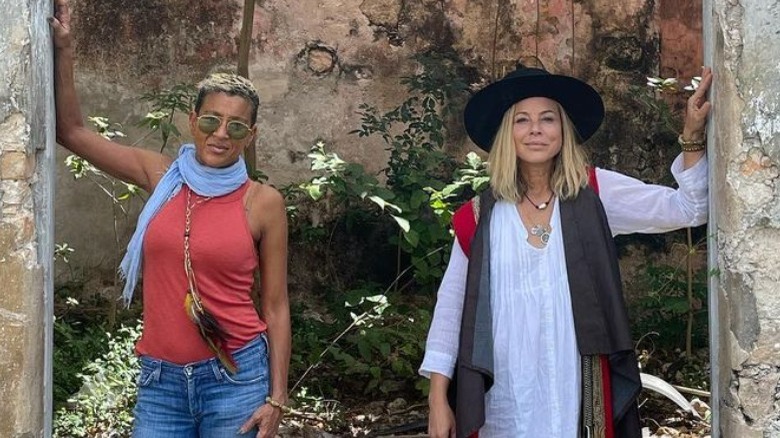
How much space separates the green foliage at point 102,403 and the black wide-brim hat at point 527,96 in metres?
2.76

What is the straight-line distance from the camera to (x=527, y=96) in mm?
3322

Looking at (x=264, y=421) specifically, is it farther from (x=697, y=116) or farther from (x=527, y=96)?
(x=697, y=116)

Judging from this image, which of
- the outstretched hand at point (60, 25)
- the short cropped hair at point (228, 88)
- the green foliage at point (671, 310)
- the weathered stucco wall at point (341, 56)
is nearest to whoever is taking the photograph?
the outstretched hand at point (60, 25)

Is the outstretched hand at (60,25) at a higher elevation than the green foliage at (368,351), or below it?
higher

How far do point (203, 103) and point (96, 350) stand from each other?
10.5 feet

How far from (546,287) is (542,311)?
0.22 feet

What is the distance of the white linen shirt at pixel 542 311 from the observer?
3145 millimetres

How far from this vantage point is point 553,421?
315cm

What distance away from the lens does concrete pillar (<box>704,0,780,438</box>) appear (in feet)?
9.36

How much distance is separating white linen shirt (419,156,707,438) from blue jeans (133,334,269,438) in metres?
0.70

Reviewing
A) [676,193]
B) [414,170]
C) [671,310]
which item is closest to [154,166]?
[676,193]

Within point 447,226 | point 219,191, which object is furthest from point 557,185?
point 447,226

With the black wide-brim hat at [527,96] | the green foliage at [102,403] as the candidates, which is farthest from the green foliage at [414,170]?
the black wide-brim hat at [527,96]

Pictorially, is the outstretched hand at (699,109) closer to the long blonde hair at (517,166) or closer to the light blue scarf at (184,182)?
the long blonde hair at (517,166)
